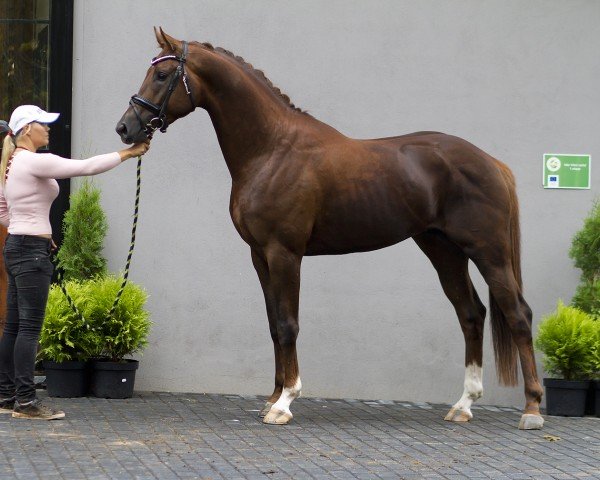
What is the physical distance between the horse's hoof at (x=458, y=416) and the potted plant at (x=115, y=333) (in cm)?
227

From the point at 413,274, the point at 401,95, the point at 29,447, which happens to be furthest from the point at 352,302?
the point at 29,447

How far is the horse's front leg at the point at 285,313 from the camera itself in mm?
6730

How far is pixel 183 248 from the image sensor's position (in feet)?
27.3

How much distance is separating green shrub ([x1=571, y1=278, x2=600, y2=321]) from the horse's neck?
2.72 metres

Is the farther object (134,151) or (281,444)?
(134,151)

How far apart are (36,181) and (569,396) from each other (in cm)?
394

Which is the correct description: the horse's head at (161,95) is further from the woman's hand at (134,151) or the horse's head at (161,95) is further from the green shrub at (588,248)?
the green shrub at (588,248)

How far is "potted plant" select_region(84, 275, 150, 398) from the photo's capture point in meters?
7.61

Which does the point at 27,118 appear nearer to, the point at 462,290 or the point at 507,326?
the point at 462,290

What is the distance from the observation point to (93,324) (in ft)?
25.0

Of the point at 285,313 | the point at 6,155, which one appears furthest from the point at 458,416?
the point at 6,155

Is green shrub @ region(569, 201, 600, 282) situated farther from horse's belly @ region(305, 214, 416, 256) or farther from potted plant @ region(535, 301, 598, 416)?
horse's belly @ region(305, 214, 416, 256)

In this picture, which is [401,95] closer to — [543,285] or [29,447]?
[543,285]

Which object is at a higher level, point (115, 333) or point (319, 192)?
point (319, 192)
